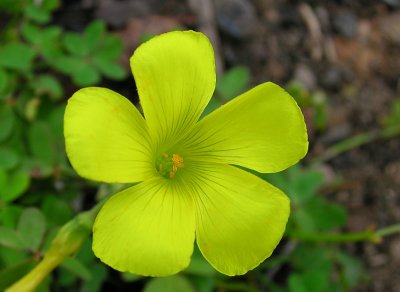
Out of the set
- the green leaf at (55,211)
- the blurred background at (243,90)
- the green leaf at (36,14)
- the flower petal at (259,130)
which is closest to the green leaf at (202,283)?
the blurred background at (243,90)

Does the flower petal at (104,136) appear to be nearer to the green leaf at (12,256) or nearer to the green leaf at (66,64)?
the green leaf at (12,256)

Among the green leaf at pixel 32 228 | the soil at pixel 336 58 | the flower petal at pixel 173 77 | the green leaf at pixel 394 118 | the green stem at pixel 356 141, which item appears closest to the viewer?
the flower petal at pixel 173 77

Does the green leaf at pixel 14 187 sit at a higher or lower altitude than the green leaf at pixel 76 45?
lower

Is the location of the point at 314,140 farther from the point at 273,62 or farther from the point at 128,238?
the point at 128,238

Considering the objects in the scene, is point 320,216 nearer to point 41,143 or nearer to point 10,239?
point 41,143

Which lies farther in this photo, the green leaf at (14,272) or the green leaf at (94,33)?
the green leaf at (94,33)

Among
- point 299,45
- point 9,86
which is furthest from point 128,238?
point 299,45
